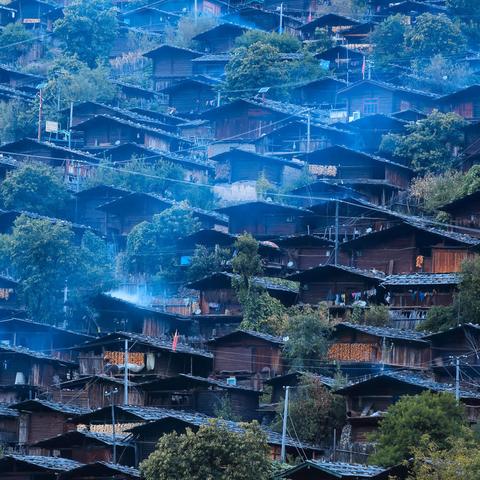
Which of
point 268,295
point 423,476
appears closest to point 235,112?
point 268,295

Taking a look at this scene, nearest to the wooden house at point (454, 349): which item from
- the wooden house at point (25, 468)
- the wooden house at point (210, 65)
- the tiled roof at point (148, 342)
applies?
the tiled roof at point (148, 342)

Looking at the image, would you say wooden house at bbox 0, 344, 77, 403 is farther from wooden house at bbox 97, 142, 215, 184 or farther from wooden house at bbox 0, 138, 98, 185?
wooden house at bbox 0, 138, 98, 185

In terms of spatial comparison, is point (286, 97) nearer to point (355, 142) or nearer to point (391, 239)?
point (355, 142)

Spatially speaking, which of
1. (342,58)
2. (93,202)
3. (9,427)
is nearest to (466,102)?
(342,58)

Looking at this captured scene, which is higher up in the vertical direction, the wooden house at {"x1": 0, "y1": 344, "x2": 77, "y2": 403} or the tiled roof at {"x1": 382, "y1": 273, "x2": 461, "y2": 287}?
the tiled roof at {"x1": 382, "y1": 273, "x2": 461, "y2": 287}

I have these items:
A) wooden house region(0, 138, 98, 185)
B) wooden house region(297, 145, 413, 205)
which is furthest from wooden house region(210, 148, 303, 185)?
wooden house region(0, 138, 98, 185)
